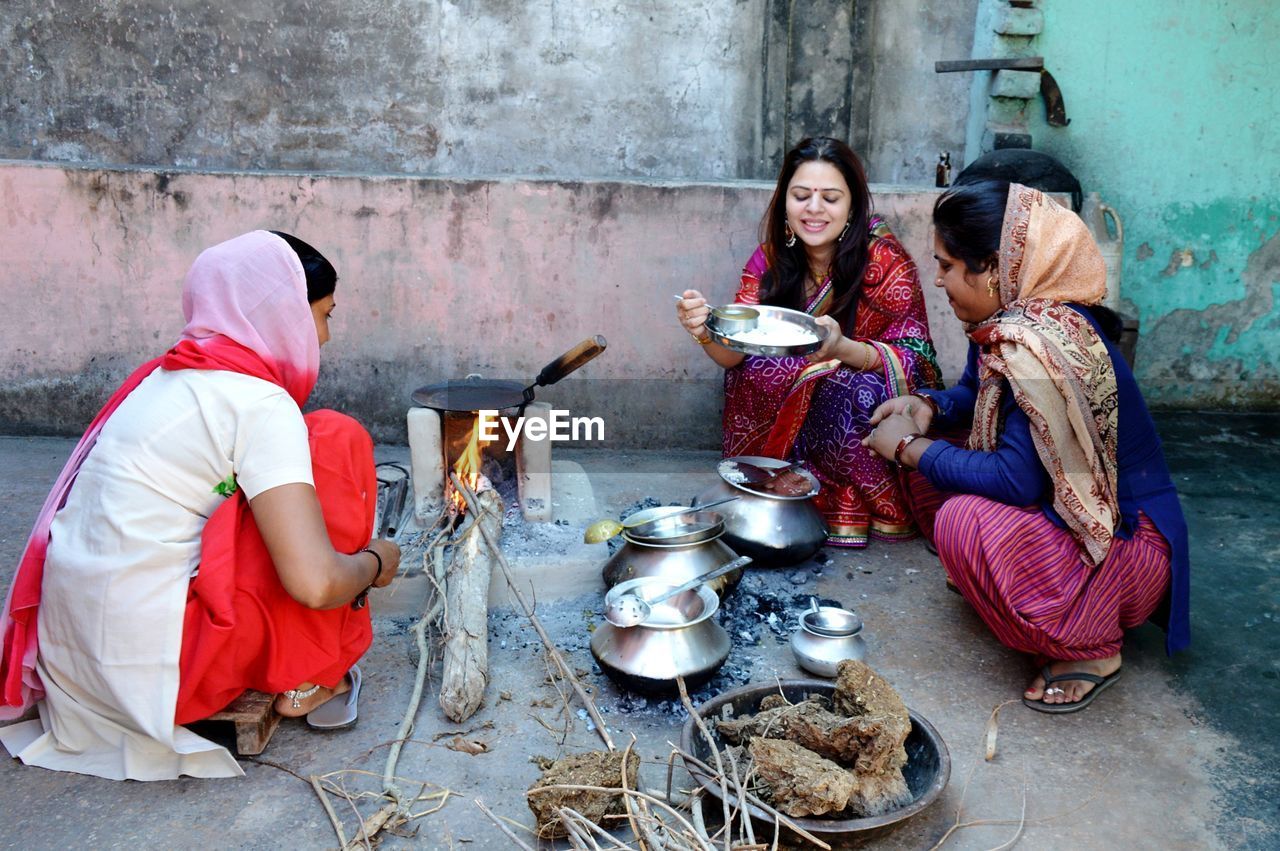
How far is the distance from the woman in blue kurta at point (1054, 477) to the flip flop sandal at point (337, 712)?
1.77 m

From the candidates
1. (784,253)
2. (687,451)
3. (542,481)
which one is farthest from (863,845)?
(687,451)

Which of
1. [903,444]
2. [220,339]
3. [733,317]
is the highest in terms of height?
[220,339]

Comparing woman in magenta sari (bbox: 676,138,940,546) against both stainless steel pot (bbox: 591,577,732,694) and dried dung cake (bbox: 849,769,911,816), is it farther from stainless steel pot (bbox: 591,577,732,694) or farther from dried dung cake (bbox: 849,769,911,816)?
dried dung cake (bbox: 849,769,911,816)

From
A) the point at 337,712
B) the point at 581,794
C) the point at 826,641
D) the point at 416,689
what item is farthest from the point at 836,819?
the point at 337,712

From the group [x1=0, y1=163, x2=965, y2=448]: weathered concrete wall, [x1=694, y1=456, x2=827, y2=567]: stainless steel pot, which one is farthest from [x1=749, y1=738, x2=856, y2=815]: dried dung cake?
[x1=0, y1=163, x2=965, y2=448]: weathered concrete wall

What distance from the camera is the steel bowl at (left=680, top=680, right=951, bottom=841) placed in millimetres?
2285

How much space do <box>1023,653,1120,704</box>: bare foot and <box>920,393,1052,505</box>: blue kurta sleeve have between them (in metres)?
0.49

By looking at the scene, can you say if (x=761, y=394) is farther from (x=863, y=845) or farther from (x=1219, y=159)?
(x=1219, y=159)

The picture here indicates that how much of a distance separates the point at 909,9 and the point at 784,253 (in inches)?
113

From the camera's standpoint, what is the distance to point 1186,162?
5559 mm

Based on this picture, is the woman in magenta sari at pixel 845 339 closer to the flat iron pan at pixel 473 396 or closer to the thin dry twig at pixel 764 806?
the flat iron pan at pixel 473 396

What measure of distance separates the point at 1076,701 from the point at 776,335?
5.21 ft

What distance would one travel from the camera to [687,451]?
5195mm

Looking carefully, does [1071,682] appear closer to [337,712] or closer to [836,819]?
[836,819]
